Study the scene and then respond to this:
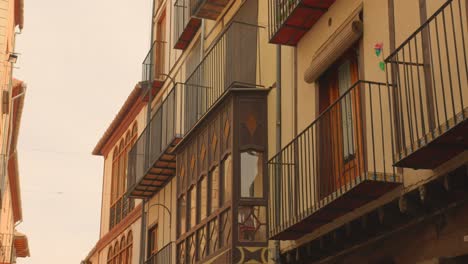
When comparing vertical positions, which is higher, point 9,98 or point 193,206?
point 9,98

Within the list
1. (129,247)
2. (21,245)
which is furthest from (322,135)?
(21,245)

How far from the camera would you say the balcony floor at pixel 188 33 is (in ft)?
64.0

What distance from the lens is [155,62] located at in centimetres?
2331

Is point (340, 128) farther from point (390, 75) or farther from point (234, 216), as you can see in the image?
point (234, 216)

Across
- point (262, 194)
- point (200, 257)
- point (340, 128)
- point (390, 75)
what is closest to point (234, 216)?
point (262, 194)

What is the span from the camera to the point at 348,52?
444 inches

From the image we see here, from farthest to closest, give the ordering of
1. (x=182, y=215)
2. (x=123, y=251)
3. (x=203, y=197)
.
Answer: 1. (x=123, y=251)
2. (x=182, y=215)
3. (x=203, y=197)

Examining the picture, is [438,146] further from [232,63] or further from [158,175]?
[158,175]

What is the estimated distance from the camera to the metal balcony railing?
1465 cm

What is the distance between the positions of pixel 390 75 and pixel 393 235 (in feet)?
6.30

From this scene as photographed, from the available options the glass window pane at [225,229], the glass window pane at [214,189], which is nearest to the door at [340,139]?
the glass window pane at [225,229]

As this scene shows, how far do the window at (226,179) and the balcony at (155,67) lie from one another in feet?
28.8

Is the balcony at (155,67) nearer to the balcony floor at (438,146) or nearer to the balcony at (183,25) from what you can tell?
the balcony at (183,25)

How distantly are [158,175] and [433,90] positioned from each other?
40.6 ft
